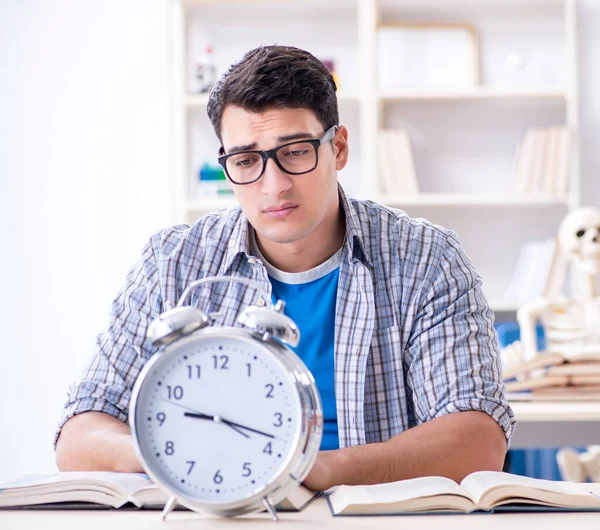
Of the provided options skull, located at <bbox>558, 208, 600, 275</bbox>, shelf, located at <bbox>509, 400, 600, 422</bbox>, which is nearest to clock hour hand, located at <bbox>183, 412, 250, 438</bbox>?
shelf, located at <bbox>509, 400, 600, 422</bbox>

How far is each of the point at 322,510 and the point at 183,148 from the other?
2509 millimetres

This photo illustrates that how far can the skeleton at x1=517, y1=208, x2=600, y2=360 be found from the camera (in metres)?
2.57

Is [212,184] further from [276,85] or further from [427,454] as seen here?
[427,454]

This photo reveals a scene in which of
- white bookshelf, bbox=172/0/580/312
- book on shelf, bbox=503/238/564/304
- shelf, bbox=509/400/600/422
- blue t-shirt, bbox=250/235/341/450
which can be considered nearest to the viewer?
blue t-shirt, bbox=250/235/341/450

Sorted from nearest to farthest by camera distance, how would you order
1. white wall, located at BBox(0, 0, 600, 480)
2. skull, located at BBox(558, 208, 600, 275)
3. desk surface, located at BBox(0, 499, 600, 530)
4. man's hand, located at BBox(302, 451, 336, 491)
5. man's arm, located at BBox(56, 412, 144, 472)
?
desk surface, located at BBox(0, 499, 600, 530) < man's hand, located at BBox(302, 451, 336, 491) < man's arm, located at BBox(56, 412, 144, 472) < skull, located at BBox(558, 208, 600, 275) < white wall, located at BBox(0, 0, 600, 480)

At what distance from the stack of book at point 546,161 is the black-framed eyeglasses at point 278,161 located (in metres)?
1.90

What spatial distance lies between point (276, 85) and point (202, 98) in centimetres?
185

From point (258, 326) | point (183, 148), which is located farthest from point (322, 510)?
point (183, 148)

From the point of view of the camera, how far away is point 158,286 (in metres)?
1.60

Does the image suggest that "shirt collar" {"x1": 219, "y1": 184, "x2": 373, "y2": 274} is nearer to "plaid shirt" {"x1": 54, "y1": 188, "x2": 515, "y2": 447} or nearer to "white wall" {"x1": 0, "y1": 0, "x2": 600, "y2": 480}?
"plaid shirt" {"x1": 54, "y1": 188, "x2": 515, "y2": 447}

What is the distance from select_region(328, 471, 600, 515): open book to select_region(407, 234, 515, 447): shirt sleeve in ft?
1.40

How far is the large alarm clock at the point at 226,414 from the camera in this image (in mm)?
890

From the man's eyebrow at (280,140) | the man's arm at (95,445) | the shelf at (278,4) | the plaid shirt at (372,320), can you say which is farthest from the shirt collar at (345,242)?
the shelf at (278,4)

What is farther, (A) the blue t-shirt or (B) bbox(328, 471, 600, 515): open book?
(A) the blue t-shirt
